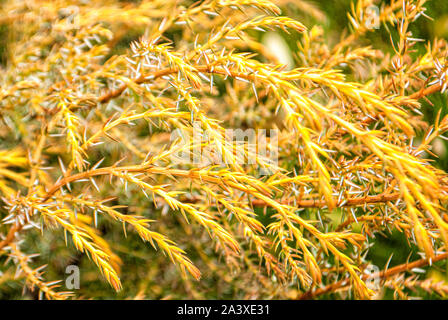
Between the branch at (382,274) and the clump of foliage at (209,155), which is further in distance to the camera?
the branch at (382,274)

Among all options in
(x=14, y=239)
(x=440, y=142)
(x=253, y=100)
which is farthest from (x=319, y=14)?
(x=14, y=239)

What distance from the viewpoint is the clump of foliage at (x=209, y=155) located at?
413mm

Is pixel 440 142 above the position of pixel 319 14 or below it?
below

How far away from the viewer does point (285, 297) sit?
0.69 m

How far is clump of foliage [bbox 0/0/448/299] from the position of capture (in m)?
0.41

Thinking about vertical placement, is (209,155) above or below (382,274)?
above

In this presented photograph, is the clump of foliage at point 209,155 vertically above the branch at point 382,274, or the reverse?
the clump of foliage at point 209,155

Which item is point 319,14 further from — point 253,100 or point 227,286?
point 227,286

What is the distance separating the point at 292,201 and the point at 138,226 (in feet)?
0.84

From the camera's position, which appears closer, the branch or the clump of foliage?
the clump of foliage

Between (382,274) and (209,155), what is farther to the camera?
(382,274)

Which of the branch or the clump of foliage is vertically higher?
the clump of foliage

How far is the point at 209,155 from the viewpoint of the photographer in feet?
1.48
